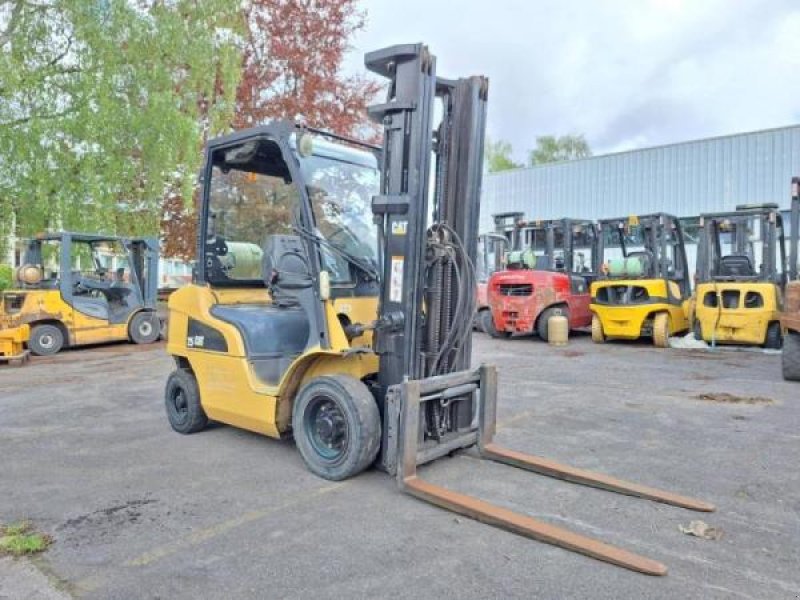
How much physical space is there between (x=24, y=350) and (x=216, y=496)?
9.44m

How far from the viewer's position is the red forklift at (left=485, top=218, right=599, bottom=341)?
13.7 metres

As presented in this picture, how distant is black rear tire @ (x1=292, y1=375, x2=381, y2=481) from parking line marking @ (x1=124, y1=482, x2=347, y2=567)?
0.64ft

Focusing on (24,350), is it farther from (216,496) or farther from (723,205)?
(723,205)

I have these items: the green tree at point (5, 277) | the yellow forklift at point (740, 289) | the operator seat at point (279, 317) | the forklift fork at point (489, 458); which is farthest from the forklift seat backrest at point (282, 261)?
the green tree at point (5, 277)

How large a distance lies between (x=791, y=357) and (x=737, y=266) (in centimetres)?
444

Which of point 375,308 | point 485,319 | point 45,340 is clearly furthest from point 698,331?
point 45,340

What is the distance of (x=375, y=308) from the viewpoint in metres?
4.67

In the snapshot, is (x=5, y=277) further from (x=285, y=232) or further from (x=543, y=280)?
(x=285, y=232)

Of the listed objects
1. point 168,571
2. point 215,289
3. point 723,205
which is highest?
point 723,205

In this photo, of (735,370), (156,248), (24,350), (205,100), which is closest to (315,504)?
(735,370)

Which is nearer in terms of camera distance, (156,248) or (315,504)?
(315,504)

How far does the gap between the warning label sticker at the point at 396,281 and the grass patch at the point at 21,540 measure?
2410mm

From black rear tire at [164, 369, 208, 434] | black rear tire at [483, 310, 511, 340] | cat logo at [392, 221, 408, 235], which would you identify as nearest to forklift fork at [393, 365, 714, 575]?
cat logo at [392, 221, 408, 235]

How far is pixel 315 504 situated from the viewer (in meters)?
3.87
